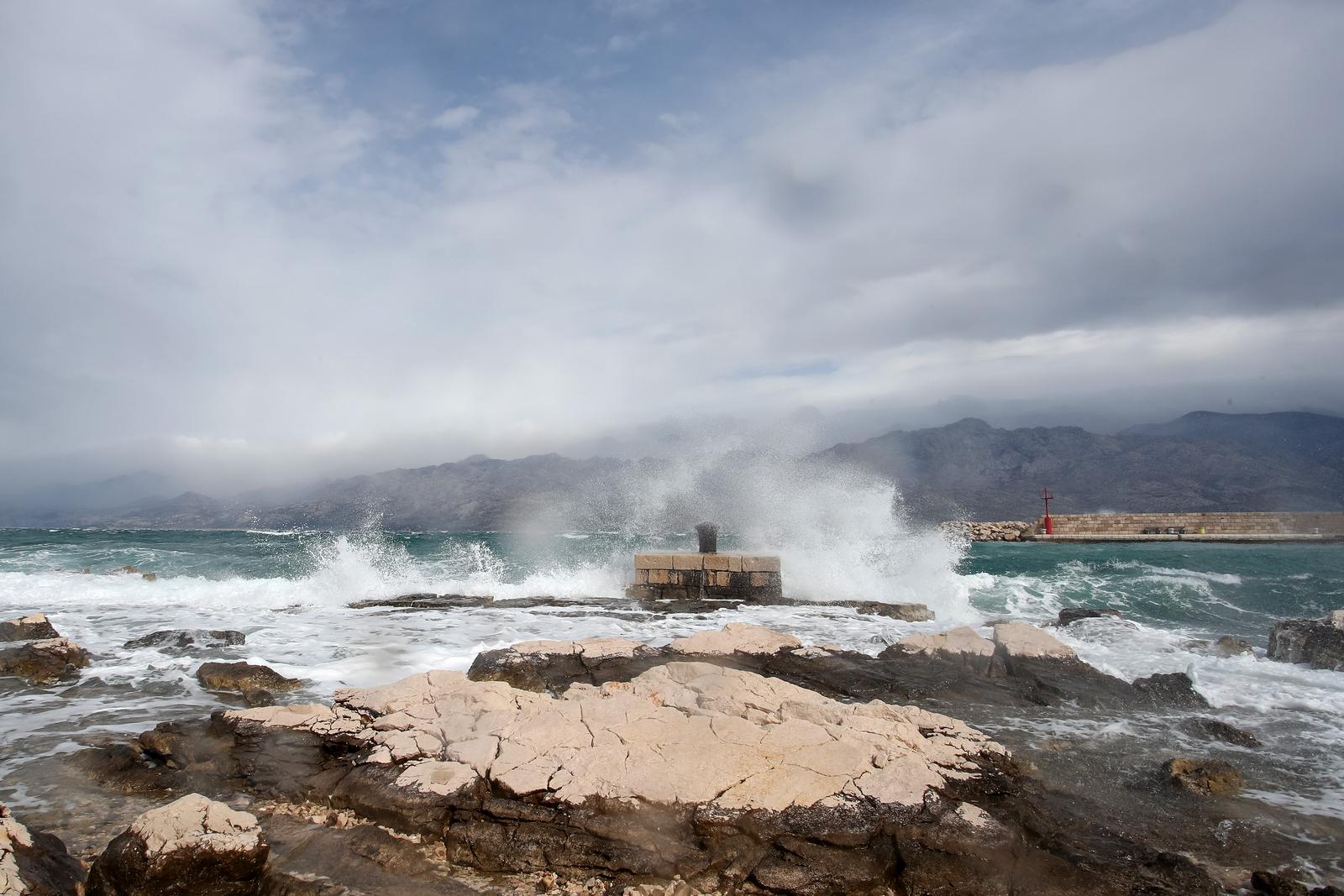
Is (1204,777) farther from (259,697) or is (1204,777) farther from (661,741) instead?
(259,697)

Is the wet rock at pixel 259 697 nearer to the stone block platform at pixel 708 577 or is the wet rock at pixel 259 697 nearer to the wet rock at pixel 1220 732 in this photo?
the wet rock at pixel 1220 732

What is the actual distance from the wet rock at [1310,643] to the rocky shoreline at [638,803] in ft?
13.1

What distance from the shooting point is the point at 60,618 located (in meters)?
12.0

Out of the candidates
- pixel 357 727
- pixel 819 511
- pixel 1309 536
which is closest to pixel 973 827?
pixel 357 727

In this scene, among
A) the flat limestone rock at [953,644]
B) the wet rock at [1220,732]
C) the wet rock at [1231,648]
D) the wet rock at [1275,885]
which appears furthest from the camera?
the wet rock at [1231,648]

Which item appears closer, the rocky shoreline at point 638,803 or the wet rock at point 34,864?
the wet rock at point 34,864

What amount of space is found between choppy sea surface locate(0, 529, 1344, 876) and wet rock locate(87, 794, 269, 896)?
3.42 feet

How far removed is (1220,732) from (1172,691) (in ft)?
4.00

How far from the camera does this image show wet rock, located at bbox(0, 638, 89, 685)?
745cm

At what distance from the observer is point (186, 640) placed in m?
9.37

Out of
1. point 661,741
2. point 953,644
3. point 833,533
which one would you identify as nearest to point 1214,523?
point 833,533

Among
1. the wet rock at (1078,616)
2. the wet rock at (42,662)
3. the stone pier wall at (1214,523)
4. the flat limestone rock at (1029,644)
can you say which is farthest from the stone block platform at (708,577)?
the stone pier wall at (1214,523)

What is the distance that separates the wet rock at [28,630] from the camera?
9297 mm

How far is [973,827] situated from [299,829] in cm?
370
